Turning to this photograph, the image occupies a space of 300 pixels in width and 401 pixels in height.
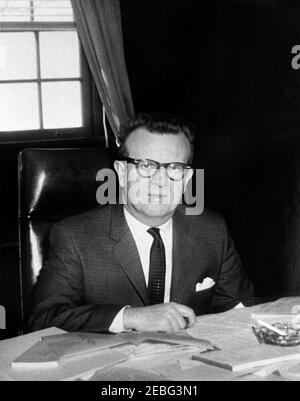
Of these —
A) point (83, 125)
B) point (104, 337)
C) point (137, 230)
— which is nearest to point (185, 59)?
point (83, 125)

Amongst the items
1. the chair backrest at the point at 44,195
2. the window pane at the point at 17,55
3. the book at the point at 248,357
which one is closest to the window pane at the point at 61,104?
the window pane at the point at 17,55

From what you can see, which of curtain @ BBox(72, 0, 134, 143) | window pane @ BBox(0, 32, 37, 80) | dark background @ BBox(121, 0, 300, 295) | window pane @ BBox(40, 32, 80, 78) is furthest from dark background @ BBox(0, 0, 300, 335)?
window pane @ BBox(0, 32, 37, 80)

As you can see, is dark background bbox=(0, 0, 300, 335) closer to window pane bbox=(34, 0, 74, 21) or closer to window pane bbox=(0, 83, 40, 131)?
window pane bbox=(0, 83, 40, 131)

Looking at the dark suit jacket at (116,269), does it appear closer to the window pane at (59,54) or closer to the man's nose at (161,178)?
the man's nose at (161,178)

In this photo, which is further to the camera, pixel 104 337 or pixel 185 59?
pixel 185 59

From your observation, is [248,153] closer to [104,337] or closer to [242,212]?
[242,212]

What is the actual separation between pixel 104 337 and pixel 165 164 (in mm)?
702

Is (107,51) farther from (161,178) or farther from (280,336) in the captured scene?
(280,336)

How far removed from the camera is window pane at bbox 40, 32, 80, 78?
4.11m

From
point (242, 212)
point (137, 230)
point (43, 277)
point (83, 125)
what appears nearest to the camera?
point (43, 277)

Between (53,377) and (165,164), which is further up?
(165,164)

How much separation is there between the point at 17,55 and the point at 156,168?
2.48 metres

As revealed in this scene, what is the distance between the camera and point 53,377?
1.19 metres
